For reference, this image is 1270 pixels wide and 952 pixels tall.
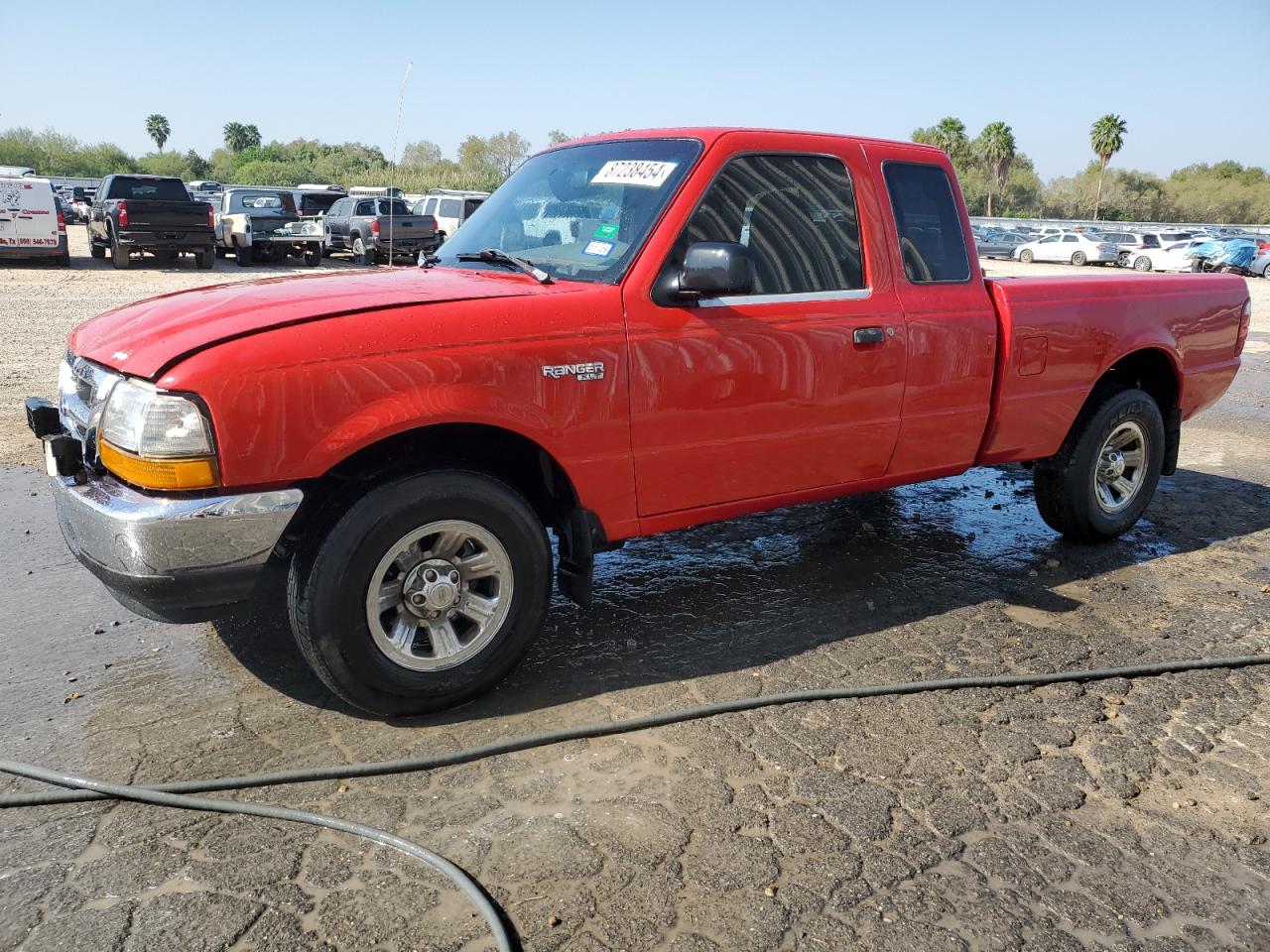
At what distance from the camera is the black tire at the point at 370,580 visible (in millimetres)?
3201

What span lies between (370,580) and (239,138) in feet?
440

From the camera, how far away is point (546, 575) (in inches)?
144

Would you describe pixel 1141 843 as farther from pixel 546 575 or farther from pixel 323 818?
pixel 323 818

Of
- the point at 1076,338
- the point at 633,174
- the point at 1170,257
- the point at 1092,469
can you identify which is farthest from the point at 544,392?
the point at 1170,257

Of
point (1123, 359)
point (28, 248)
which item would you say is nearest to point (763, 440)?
point (1123, 359)

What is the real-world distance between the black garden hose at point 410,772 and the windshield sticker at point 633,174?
2.01 m

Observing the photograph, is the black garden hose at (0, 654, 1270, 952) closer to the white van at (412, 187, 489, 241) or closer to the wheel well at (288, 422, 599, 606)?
the wheel well at (288, 422, 599, 606)

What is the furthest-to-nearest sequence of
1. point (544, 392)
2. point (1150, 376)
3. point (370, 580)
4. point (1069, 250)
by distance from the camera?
point (1069, 250) → point (1150, 376) → point (544, 392) → point (370, 580)

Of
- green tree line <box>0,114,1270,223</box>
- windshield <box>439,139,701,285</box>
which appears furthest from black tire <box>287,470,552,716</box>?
green tree line <box>0,114,1270,223</box>

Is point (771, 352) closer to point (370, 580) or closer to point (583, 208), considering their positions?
point (583, 208)

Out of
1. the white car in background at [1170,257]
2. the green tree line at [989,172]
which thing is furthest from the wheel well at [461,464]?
the green tree line at [989,172]

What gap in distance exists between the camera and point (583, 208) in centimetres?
411

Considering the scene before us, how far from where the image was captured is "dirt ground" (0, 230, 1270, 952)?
254cm

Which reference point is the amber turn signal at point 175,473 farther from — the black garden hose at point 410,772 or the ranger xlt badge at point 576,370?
the ranger xlt badge at point 576,370
